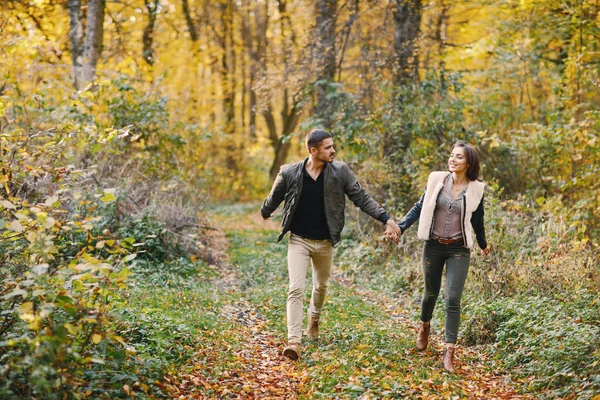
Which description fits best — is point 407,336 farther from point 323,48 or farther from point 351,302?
point 323,48

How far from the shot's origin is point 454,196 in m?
5.88

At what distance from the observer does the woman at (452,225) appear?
18.8ft

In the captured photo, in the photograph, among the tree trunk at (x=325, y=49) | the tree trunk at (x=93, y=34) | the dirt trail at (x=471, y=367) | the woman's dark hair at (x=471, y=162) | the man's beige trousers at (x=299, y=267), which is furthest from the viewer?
the tree trunk at (x=325, y=49)

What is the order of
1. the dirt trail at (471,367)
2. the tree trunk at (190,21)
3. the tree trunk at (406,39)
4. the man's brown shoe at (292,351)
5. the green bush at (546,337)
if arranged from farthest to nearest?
the tree trunk at (190,21) → the tree trunk at (406,39) → the man's brown shoe at (292,351) → the dirt trail at (471,367) → the green bush at (546,337)

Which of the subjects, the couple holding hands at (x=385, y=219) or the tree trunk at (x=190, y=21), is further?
the tree trunk at (x=190, y=21)

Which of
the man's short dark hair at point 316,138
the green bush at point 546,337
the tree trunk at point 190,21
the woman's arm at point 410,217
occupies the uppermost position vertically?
the tree trunk at point 190,21

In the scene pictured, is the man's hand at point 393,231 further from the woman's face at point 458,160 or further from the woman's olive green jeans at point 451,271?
the woman's face at point 458,160

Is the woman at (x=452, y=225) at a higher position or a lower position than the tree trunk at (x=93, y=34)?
lower

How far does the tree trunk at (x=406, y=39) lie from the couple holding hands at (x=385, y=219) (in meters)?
7.56

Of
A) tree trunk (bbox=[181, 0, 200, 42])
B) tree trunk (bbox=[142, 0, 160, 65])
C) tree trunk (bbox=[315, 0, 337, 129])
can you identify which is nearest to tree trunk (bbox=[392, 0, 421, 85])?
tree trunk (bbox=[315, 0, 337, 129])

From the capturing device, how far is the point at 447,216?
579cm

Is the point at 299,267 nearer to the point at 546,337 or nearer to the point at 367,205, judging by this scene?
the point at 367,205

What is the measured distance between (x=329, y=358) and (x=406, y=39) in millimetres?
9636

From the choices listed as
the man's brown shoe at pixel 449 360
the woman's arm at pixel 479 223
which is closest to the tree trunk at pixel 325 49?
the woman's arm at pixel 479 223
